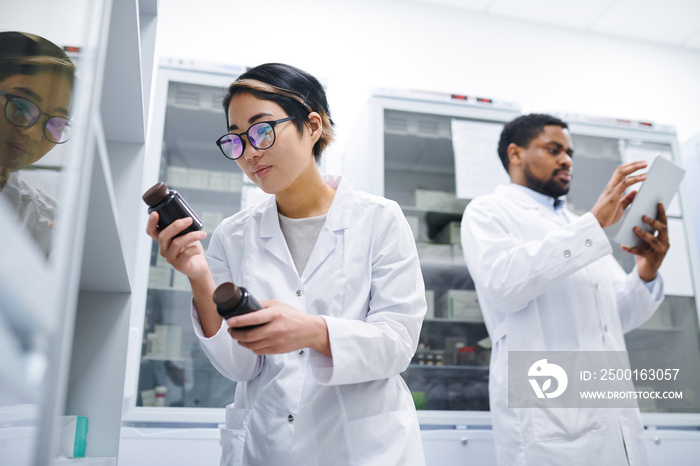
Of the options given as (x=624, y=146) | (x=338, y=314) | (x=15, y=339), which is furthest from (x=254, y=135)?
(x=624, y=146)

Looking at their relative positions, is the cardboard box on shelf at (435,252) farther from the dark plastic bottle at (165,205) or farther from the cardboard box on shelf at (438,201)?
the dark plastic bottle at (165,205)

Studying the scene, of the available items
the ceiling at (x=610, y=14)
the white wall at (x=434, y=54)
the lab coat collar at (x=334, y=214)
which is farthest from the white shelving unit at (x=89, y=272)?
the ceiling at (x=610, y=14)

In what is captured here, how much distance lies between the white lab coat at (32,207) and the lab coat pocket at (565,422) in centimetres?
165

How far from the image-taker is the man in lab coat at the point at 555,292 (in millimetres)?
1843

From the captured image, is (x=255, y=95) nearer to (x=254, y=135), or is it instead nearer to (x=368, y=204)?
Result: (x=254, y=135)

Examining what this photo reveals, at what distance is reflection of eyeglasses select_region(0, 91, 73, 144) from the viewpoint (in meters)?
0.52

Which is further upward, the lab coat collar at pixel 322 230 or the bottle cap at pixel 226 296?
the lab coat collar at pixel 322 230

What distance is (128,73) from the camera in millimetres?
1164

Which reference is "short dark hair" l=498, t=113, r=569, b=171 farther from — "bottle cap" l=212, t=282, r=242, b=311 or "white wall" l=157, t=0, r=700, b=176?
"bottle cap" l=212, t=282, r=242, b=311

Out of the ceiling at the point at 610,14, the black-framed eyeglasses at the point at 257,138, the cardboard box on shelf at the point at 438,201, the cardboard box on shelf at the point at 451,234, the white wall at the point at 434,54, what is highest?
the ceiling at the point at 610,14

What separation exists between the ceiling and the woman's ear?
2.71 meters

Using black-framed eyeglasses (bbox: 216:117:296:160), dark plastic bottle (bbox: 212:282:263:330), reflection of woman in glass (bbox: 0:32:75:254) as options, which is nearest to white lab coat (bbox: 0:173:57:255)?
reflection of woman in glass (bbox: 0:32:75:254)

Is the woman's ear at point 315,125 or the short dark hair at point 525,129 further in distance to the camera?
the short dark hair at point 525,129

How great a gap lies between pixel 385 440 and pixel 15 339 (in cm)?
89
